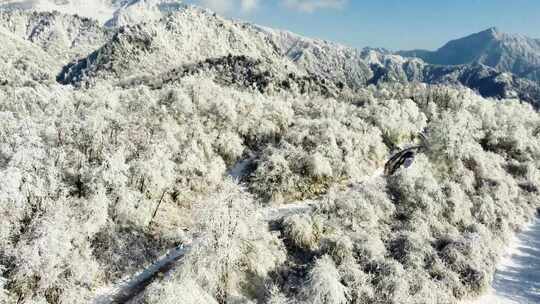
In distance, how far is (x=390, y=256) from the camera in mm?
44562

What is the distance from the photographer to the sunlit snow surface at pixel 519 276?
4438cm

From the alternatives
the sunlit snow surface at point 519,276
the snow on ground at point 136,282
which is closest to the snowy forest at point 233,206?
the snow on ground at point 136,282

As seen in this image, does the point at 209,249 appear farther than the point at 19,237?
Yes

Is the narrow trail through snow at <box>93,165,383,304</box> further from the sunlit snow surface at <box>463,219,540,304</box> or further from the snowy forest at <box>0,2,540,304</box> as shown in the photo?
the sunlit snow surface at <box>463,219,540,304</box>

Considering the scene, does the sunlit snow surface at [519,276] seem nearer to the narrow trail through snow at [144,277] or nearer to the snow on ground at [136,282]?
the narrow trail through snow at [144,277]

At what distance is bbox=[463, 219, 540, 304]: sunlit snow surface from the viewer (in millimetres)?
44375

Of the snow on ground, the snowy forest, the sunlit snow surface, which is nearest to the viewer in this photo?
the snowy forest

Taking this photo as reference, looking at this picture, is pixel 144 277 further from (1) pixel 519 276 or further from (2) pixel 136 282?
(1) pixel 519 276

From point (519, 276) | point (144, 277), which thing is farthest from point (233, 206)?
point (519, 276)

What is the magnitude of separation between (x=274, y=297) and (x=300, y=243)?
38.3 ft

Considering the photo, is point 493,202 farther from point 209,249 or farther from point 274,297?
point 209,249

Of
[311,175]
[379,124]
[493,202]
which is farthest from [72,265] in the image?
[379,124]

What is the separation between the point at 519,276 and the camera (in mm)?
48719

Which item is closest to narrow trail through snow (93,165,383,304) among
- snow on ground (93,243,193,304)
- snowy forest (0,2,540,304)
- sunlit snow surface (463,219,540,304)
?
snow on ground (93,243,193,304)
